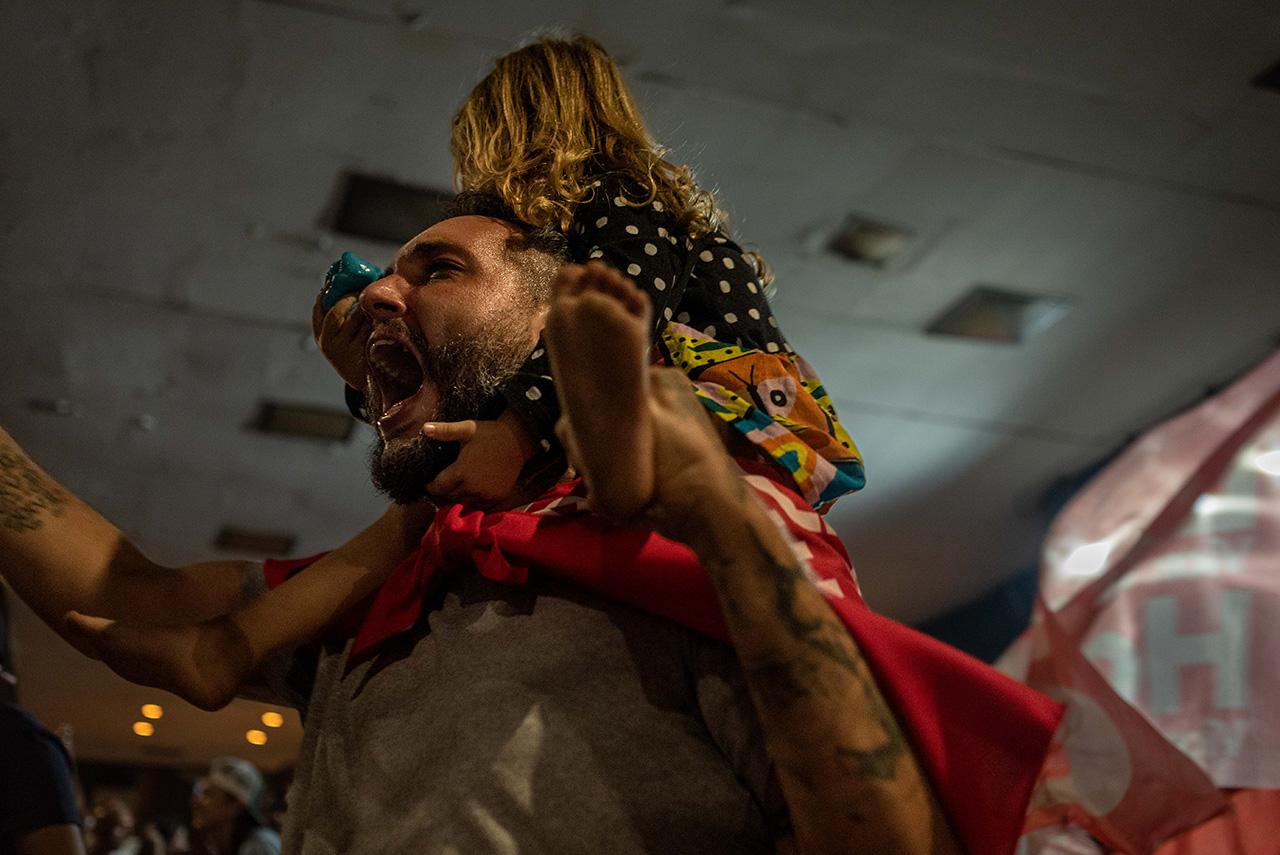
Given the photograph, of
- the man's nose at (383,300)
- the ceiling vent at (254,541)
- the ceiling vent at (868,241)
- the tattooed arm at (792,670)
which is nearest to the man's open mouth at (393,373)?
the man's nose at (383,300)

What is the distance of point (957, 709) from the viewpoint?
0.78m

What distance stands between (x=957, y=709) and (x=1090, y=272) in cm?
348

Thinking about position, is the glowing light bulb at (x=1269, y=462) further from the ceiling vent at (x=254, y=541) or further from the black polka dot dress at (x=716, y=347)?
the ceiling vent at (x=254, y=541)

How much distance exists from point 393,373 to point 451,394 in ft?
0.45

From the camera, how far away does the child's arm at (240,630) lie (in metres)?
0.95

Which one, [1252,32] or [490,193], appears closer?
[490,193]

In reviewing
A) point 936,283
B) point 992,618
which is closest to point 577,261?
point 936,283

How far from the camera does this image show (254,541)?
594cm

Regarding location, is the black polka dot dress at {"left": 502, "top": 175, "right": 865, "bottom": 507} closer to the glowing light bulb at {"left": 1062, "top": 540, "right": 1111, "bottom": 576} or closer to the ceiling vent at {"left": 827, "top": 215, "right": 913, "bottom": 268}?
the glowing light bulb at {"left": 1062, "top": 540, "right": 1111, "bottom": 576}

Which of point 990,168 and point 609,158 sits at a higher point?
point 990,168

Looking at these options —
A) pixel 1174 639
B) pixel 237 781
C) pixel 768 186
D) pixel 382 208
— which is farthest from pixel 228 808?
pixel 1174 639

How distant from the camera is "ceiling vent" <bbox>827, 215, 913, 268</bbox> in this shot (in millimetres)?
3652

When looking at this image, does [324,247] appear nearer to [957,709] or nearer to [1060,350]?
[1060,350]

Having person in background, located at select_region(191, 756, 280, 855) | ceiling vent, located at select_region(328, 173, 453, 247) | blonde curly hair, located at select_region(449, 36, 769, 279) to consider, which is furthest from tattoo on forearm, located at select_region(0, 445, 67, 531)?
person in background, located at select_region(191, 756, 280, 855)
